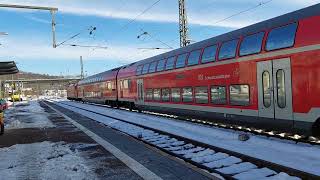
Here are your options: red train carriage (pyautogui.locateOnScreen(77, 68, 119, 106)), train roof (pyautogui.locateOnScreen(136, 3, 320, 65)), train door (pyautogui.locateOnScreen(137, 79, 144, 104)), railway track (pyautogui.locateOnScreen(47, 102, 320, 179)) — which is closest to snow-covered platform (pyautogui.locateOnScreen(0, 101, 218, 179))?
railway track (pyautogui.locateOnScreen(47, 102, 320, 179))

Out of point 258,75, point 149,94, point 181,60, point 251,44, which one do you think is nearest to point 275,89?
point 258,75

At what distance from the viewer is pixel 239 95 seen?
14172 mm

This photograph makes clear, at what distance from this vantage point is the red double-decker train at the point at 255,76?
35.1 ft

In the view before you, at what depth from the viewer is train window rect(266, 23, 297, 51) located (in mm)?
11398

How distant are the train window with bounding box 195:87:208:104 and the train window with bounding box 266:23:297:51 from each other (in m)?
4.69

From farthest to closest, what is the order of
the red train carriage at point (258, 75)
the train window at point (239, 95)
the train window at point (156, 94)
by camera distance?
the train window at point (156, 94) < the train window at point (239, 95) < the red train carriage at point (258, 75)

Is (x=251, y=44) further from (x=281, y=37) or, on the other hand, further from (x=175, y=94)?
(x=175, y=94)

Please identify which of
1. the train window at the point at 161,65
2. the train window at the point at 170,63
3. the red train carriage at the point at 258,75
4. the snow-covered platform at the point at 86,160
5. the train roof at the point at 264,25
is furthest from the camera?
the train window at the point at 161,65

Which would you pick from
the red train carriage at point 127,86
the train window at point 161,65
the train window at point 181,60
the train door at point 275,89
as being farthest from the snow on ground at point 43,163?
the red train carriage at point 127,86

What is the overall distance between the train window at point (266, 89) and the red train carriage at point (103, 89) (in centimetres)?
2248

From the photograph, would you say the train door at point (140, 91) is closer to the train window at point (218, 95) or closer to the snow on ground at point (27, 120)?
the snow on ground at point (27, 120)

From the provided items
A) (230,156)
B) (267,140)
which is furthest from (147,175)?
(267,140)

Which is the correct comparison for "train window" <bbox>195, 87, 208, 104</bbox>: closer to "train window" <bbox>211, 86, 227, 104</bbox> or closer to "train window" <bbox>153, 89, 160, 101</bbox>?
"train window" <bbox>211, 86, 227, 104</bbox>

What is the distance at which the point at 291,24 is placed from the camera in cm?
1160
